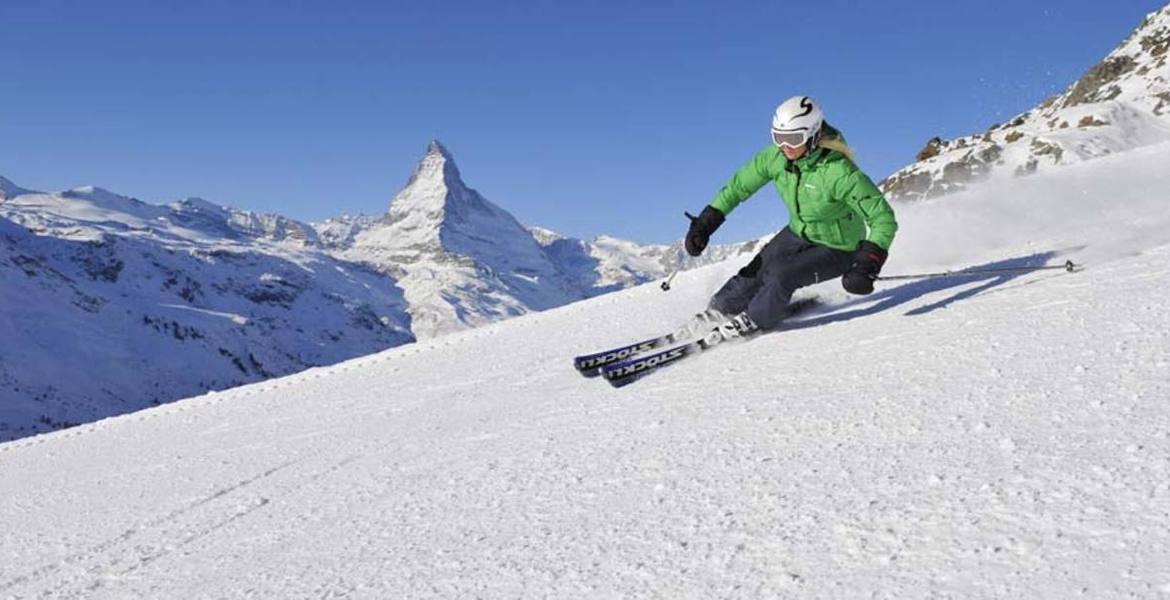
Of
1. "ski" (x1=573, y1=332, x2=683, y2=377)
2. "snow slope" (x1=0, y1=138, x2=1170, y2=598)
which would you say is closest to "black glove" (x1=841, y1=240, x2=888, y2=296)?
"snow slope" (x1=0, y1=138, x2=1170, y2=598)

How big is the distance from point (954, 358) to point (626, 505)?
2.57m

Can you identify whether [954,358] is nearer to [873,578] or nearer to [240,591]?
[873,578]

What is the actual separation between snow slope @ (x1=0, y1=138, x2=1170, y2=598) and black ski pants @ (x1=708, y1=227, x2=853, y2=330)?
394 millimetres

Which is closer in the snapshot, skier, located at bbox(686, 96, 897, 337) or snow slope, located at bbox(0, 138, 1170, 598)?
snow slope, located at bbox(0, 138, 1170, 598)

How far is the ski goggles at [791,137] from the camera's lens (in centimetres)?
718

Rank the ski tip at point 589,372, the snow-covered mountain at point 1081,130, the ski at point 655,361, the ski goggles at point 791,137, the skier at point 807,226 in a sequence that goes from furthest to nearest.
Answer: the snow-covered mountain at point 1081,130
the ski tip at point 589,372
the ski goggles at point 791,137
the skier at point 807,226
the ski at point 655,361

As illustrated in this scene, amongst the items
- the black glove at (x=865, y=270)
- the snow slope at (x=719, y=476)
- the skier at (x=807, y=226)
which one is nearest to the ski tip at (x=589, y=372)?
the snow slope at (x=719, y=476)

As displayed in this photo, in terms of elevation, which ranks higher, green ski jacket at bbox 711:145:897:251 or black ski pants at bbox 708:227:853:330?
green ski jacket at bbox 711:145:897:251

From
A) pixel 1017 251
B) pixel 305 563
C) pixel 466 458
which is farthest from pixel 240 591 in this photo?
pixel 1017 251

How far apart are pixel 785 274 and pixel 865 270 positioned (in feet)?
2.79

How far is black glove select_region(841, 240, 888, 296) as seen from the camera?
6.68m

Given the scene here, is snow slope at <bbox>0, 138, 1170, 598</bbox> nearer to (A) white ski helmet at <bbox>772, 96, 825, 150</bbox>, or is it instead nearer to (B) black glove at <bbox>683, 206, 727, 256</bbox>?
(B) black glove at <bbox>683, 206, 727, 256</bbox>

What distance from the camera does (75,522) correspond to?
563cm

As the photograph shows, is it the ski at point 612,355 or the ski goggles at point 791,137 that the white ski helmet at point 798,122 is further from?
the ski at point 612,355
